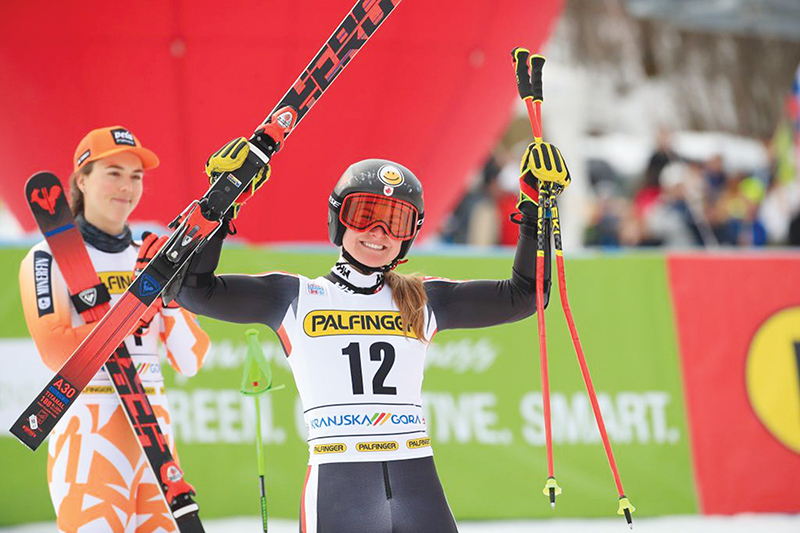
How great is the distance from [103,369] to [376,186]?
3.98 feet

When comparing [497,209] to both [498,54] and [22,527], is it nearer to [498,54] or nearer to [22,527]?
[498,54]

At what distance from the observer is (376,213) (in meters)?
3.40

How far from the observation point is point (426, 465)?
330 cm

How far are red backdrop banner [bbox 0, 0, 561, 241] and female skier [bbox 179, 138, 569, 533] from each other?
328cm

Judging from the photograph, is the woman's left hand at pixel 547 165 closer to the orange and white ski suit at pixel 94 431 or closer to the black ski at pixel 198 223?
the black ski at pixel 198 223

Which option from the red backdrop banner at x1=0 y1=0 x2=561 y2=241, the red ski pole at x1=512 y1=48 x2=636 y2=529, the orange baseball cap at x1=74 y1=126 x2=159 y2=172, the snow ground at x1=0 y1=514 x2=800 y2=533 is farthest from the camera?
the red backdrop banner at x1=0 y1=0 x2=561 y2=241

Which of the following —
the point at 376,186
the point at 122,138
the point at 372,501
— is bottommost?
the point at 372,501

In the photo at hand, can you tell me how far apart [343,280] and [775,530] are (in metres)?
4.00

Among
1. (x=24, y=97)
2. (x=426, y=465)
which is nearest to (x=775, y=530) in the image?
(x=426, y=465)

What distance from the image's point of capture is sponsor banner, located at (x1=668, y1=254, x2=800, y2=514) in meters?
6.81

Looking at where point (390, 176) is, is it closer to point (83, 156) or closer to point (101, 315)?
point (101, 315)

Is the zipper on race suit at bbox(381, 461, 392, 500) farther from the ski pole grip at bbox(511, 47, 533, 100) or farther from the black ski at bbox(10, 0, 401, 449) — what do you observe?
the ski pole grip at bbox(511, 47, 533, 100)

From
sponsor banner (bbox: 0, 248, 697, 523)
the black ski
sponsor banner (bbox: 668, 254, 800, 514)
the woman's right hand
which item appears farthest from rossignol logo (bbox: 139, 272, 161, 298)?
sponsor banner (bbox: 668, 254, 800, 514)

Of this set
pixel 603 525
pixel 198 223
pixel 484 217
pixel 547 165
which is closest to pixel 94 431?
pixel 198 223
